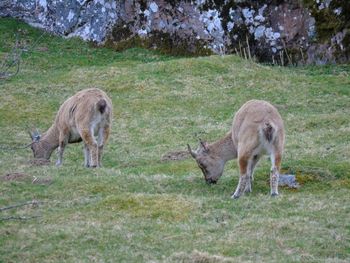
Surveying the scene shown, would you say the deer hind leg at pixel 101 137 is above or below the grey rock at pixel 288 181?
above

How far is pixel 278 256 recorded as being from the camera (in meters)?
9.42

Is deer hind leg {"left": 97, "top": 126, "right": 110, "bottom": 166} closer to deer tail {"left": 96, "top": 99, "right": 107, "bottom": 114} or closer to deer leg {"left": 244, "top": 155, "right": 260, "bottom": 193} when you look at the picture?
deer tail {"left": 96, "top": 99, "right": 107, "bottom": 114}

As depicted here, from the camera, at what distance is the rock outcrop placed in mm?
27734

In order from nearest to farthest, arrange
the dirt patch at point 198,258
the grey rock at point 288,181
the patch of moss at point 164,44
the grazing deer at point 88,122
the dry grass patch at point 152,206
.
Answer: the dirt patch at point 198,258
the dry grass patch at point 152,206
the grey rock at point 288,181
the grazing deer at point 88,122
the patch of moss at point 164,44

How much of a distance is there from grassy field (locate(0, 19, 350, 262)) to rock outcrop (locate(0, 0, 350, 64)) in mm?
1694

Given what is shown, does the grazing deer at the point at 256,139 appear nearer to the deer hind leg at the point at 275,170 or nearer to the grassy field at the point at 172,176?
the deer hind leg at the point at 275,170

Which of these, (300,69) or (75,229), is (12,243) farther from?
(300,69)

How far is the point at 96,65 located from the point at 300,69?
734 centimetres

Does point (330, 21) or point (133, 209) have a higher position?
point (330, 21)

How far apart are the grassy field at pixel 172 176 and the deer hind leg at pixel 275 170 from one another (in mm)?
253

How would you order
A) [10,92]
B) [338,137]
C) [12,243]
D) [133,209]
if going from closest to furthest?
[12,243], [133,209], [338,137], [10,92]

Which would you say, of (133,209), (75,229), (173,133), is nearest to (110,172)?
(133,209)

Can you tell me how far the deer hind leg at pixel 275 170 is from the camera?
40.4 ft

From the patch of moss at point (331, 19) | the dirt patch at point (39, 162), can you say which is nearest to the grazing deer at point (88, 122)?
the dirt patch at point (39, 162)
